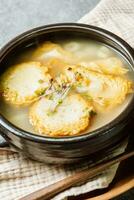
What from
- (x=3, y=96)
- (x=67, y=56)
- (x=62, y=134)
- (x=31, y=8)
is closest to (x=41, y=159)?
(x=62, y=134)

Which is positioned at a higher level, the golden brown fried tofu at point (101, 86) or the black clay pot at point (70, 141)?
the golden brown fried tofu at point (101, 86)

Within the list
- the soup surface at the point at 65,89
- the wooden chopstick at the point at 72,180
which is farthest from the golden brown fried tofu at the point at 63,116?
the wooden chopstick at the point at 72,180

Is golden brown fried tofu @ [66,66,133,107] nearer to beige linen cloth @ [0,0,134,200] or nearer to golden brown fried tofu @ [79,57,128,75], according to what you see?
golden brown fried tofu @ [79,57,128,75]

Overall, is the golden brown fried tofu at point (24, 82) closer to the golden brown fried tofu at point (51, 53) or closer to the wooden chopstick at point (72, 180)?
the golden brown fried tofu at point (51, 53)

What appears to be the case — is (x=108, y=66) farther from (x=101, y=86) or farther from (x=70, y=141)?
(x=70, y=141)

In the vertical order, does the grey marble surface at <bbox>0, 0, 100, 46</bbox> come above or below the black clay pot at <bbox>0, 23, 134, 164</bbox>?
above

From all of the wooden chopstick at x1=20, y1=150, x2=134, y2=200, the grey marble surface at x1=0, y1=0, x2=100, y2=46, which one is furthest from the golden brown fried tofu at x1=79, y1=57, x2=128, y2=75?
the grey marble surface at x1=0, y1=0, x2=100, y2=46

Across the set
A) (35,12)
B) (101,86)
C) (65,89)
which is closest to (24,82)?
(65,89)
